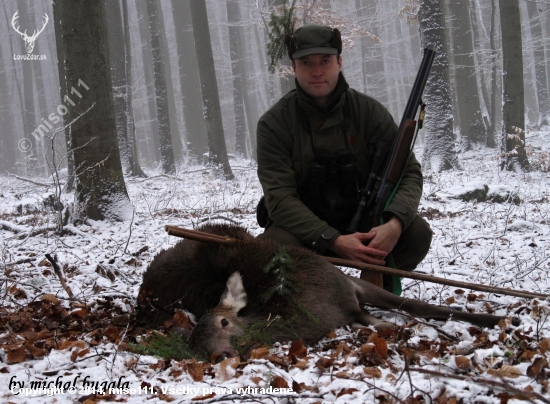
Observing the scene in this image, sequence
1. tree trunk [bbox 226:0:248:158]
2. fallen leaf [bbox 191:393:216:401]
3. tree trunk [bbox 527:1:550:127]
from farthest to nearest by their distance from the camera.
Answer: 1. tree trunk [bbox 226:0:248:158]
2. tree trunk [bbox 527:1:550:127]
3. fallen leaf [bbox 191:393:216:401]

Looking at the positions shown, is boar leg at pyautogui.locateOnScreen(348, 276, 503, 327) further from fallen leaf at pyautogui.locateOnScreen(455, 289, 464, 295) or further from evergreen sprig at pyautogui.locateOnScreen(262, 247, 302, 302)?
fallen leaf at pyautogui.locateOnScreen(455, 289, 464, 295)

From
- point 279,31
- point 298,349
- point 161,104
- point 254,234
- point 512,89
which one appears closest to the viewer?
point 298,349

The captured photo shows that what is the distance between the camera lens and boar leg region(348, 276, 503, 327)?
3.27 m

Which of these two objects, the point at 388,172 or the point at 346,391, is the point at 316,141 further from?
the point at 346,391

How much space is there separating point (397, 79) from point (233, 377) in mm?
42543

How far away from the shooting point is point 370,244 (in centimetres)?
380

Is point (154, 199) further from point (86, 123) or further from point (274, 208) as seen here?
point (274, 208)

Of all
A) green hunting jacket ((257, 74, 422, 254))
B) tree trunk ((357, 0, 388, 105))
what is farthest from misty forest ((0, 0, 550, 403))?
tree trunk ((357, 0, 388, 105))

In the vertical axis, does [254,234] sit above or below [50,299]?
below

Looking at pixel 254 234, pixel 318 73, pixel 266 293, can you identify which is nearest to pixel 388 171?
pixel 318 73

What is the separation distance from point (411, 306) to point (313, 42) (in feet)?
7.19

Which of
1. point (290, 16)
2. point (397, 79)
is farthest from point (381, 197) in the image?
point (397, 79)

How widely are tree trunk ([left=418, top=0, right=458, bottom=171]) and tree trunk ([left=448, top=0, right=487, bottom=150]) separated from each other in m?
5.79

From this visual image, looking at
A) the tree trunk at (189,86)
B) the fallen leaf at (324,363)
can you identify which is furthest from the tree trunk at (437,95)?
the tree trunk at (189,86)
